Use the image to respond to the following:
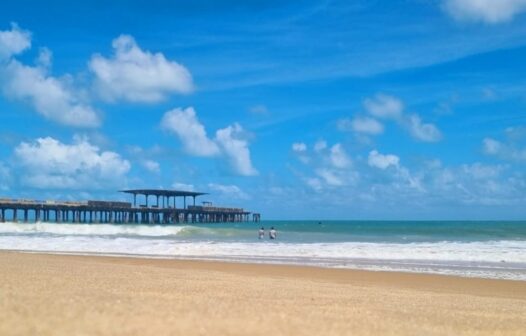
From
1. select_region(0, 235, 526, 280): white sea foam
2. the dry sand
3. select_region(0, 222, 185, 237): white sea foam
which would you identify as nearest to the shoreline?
select_region(0, 235, 526, 280): white sea foam

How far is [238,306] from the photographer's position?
29.0 feet

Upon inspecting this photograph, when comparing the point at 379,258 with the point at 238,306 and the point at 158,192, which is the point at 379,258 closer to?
the point at 238,306

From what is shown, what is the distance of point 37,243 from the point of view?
34594 millimetres

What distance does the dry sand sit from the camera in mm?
6844

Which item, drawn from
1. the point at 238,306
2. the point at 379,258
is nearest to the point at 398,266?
the point at 379,258

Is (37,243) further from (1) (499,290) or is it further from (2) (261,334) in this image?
(2) (261,334)

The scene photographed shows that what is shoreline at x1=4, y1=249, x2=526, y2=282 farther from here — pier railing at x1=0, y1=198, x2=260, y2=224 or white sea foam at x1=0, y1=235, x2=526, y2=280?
pier railing at x1=0, y1=198, x2=260, y2=224

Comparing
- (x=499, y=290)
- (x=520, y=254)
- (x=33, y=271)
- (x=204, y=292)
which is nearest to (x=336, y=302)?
(x=204, y=292)

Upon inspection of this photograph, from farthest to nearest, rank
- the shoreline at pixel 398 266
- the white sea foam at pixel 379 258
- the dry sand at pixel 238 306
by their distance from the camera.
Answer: the white sea foam at pixel 379 258
the shoreline at pixel 398 266
the dry sand at pixel 238 306

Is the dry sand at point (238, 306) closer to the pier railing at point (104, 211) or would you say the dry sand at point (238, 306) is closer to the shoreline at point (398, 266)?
the shoreline at point (398, 266)

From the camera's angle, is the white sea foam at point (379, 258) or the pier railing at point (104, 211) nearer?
the white sea foam at point (379, 258)

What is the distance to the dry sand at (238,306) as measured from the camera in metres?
6.84

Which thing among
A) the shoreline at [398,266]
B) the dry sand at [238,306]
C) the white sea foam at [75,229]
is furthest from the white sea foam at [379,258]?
the white sea foam at [75,229]

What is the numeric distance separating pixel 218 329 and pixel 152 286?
16.6 feet
